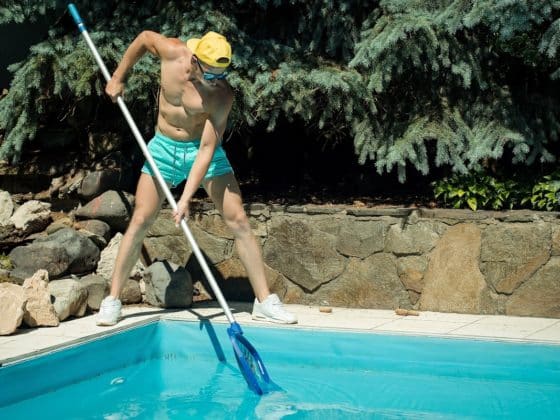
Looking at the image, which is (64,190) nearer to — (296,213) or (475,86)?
(296,213)

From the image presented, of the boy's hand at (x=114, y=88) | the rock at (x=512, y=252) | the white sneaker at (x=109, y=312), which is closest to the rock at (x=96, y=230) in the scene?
the white sneaker at (x=109, y=312)

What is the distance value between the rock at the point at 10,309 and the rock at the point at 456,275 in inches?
103

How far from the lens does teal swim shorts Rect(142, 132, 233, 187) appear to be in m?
5.43

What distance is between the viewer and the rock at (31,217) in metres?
6.37

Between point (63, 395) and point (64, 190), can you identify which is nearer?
point (63, 395)

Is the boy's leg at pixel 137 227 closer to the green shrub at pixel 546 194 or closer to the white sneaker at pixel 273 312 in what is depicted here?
the white sneaker at pixel 273 312

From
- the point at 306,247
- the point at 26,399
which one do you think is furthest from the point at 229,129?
the point at 26,399

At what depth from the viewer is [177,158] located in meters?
5.45

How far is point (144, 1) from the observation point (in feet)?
22.3

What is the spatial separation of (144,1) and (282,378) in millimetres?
3350

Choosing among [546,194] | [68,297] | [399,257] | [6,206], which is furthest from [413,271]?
[6,206]

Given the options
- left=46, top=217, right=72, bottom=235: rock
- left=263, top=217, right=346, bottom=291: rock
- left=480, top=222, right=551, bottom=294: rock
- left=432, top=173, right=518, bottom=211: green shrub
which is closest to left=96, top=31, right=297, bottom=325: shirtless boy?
left=263, top=217, right=346, bottom=291: rock

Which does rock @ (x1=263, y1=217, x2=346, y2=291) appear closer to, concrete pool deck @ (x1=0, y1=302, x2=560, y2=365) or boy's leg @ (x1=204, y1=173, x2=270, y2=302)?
concrete pool deck @ (x1=0, y1=302, x2=560, y2=365)

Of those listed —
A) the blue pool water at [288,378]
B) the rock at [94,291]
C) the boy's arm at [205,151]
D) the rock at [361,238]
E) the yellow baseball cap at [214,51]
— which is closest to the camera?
the blue pool water at [288,378]
